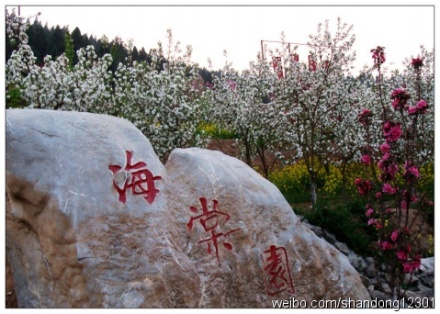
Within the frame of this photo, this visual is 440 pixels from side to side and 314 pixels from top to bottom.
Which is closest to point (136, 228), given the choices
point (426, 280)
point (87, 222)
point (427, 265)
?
point (87, 222)

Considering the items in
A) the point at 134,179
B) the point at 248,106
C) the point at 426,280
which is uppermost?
the point at 248,106

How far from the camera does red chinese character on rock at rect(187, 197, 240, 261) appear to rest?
4.70 meters

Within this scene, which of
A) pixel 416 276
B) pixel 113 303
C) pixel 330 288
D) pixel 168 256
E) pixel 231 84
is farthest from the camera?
pixel 231 84

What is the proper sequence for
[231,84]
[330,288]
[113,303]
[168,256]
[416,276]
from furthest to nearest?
[231,84] < [416,276] < [330,288] < [168,256] < [113,303]

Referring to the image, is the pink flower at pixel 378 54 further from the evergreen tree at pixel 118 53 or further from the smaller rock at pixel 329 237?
the evergreen tree at pixel 118 53

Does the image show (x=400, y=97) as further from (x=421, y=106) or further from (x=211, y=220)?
(x=211, y=220)

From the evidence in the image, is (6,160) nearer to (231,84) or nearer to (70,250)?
(70,250)

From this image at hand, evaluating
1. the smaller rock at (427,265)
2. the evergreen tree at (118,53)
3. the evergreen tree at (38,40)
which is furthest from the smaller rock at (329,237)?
the evergreen tree at (38,40)

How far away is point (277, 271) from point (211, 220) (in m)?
0.76

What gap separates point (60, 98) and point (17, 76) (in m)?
0.67

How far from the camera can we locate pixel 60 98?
24.0ft

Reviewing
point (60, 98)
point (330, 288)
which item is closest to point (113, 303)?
point (330, 288)

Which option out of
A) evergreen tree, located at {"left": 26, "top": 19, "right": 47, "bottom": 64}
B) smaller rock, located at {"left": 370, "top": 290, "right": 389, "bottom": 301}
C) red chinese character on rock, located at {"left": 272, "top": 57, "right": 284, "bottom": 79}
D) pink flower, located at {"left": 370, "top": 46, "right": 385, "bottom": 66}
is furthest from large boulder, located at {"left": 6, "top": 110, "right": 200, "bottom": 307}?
evergreen tree, located at {"left": 26, "top": 19, "right": 47, "bottom": 64}

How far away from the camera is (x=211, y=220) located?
4.78 metres
